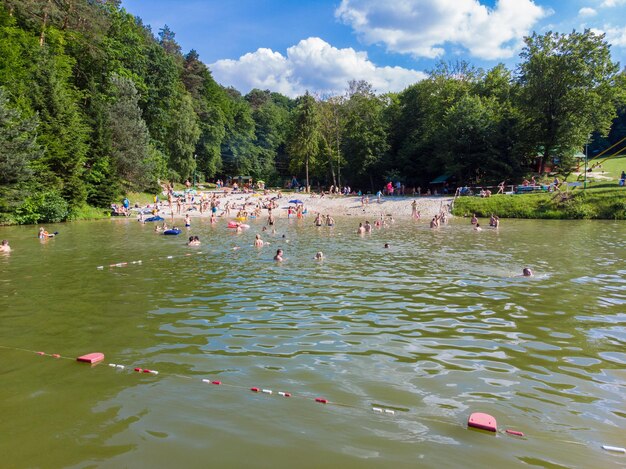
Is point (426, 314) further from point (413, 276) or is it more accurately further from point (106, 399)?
point (106, 399)

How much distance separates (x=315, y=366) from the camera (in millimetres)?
8344

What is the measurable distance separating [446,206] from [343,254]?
31.1 m

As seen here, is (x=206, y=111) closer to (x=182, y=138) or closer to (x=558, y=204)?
(x=182, y=138)

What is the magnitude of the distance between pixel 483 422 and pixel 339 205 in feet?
177

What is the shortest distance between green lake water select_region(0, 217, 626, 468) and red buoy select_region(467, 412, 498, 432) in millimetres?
100

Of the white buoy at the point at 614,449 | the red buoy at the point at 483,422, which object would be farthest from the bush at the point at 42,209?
the white buoy at the point at 614,449

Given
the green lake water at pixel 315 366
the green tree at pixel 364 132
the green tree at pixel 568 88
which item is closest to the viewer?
the green lake water at pixel 315 366

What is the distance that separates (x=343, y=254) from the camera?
Result: 914 inches

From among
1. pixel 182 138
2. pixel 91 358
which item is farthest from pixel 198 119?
pixel 91 358

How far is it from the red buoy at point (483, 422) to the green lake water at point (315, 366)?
100 millimetres

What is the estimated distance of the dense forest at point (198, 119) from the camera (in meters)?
42.7

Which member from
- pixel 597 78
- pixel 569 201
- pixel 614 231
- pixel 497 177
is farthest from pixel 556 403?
pixel 597 78

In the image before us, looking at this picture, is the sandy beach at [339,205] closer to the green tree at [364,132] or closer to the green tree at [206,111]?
the green tree at [364,132]

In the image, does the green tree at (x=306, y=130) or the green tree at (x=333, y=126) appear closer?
the green tree at (x=306, y=130)
